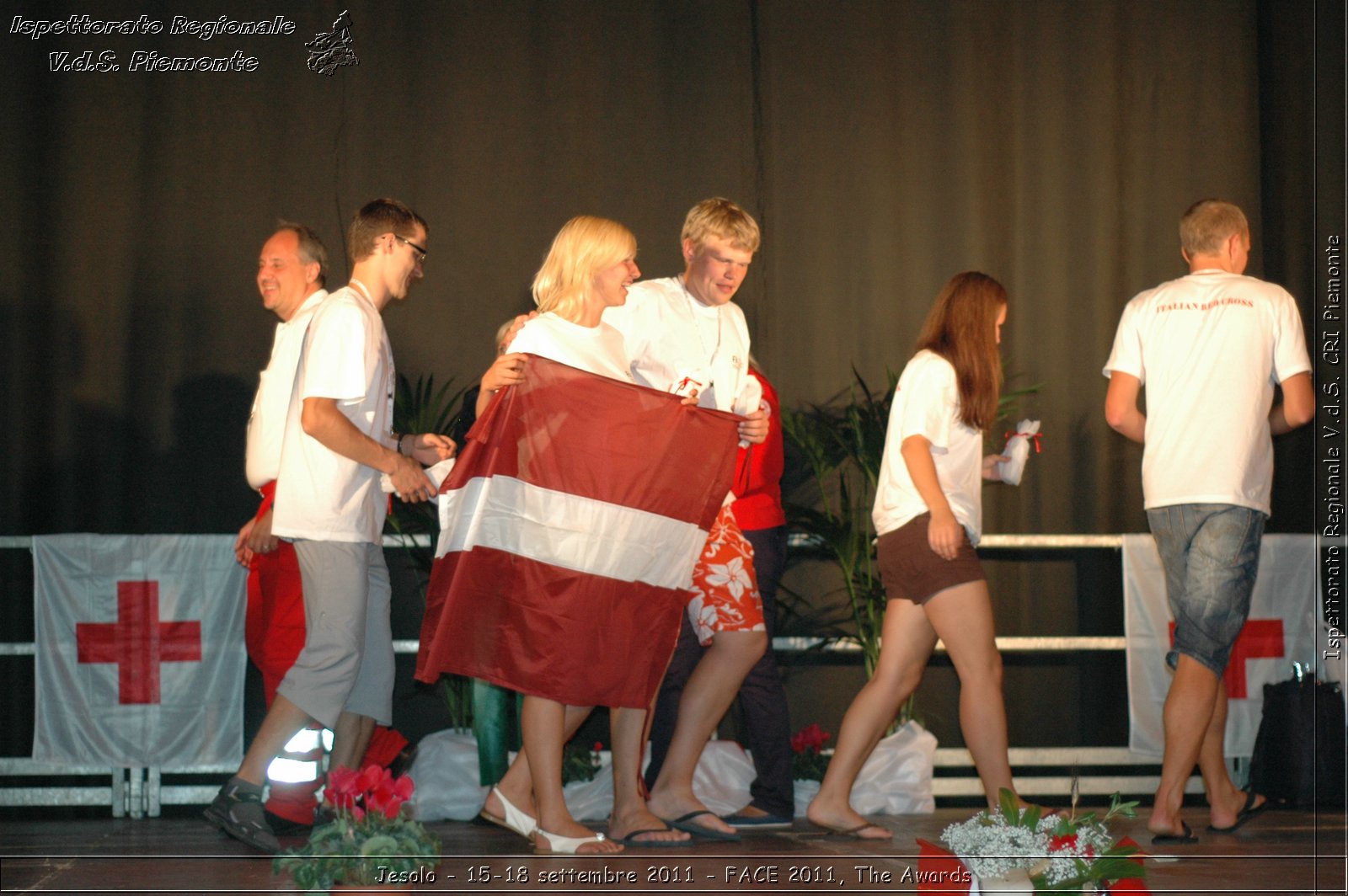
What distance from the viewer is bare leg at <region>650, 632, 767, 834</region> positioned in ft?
13.3

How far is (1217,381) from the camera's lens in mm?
4176

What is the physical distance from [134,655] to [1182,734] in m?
3.55

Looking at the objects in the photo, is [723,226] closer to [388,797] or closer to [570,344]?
[570,344]

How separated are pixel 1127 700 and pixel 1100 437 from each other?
1.13m

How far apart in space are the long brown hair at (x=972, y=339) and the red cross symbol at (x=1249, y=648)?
1789 mm

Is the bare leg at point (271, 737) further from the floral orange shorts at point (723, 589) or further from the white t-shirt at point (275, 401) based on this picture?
the floral orange shorts at point (723, 589)

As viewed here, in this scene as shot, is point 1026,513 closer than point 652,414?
No

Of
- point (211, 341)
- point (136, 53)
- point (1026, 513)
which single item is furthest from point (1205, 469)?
point (136, 53)

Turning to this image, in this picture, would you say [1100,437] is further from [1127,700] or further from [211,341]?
[211,341]

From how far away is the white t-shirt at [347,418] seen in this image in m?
3.77

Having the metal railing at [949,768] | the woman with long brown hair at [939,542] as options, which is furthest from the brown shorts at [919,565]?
the metal railing at [949,768]

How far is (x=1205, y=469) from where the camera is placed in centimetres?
412

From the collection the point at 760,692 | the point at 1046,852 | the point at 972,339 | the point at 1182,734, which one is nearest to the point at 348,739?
the point at 760,692

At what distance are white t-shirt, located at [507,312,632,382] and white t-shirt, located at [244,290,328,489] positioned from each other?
0.88 meters
